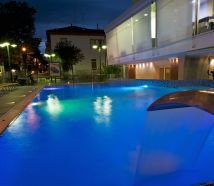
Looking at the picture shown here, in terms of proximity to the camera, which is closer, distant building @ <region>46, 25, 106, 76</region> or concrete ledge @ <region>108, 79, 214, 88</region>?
concrete ledge @ <region>108, 79, 214, 88</region>

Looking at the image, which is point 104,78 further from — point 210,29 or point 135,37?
point 210,29

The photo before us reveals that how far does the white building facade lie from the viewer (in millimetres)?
13461

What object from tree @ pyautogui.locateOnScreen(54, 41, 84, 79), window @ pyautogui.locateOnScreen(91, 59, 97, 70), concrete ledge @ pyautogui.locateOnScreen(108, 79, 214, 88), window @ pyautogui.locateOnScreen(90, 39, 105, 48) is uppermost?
window @ pyautogui.locateOnScreen(90, 39, 105, 48)

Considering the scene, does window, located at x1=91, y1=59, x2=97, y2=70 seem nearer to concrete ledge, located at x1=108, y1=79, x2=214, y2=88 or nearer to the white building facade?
the white building facade

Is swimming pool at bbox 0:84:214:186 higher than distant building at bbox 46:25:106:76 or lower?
lower

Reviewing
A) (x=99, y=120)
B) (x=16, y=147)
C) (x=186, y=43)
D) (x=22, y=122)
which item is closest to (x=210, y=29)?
(x=186, y=43)

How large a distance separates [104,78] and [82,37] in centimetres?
1451

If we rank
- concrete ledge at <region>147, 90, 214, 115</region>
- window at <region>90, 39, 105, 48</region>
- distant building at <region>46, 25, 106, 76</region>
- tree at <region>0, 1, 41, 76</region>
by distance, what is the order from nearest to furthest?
1. concrete ledge at <region>147, 90, 214, 115</region>
2. tree at <region>0, 1, 41, 76</region>
3. distant building at <region>46, 25, 106, 76</region>
4. window at <region>90, 39, 105, 48</region>

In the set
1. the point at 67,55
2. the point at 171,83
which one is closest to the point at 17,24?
the point at 67,55

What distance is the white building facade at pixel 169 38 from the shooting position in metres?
13.5

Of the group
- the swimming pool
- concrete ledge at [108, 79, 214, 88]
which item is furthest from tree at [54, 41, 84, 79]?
the swimming pool

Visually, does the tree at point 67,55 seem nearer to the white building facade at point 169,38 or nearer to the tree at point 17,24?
the tree at point 17,24

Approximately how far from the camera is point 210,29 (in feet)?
40.3

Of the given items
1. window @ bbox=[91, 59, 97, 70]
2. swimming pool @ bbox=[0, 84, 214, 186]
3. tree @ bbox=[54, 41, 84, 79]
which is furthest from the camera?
window @ bbox=[91, 59, 97, 70]
